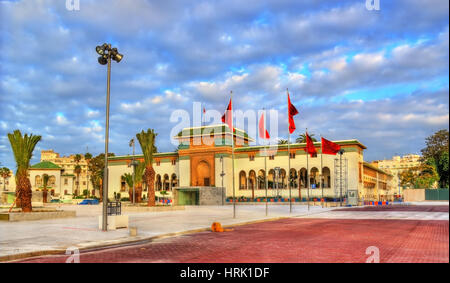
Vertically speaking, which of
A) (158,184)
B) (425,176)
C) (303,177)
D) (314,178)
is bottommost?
(158,184)

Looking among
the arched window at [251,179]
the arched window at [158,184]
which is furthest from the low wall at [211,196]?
the arched window at [158,184]

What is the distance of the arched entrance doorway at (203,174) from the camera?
69.6m

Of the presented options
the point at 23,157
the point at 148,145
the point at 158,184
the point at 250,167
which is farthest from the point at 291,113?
the point at 158,184

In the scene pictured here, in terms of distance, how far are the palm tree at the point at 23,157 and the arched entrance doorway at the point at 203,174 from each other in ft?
148

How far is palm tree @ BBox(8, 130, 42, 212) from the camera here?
82.7ft

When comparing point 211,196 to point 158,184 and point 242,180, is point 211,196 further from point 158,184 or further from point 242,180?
point 158,184

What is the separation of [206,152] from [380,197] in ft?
119

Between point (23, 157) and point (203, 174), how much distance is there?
46103mm

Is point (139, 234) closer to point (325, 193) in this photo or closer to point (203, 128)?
point (325, 193)

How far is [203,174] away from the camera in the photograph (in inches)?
2766
